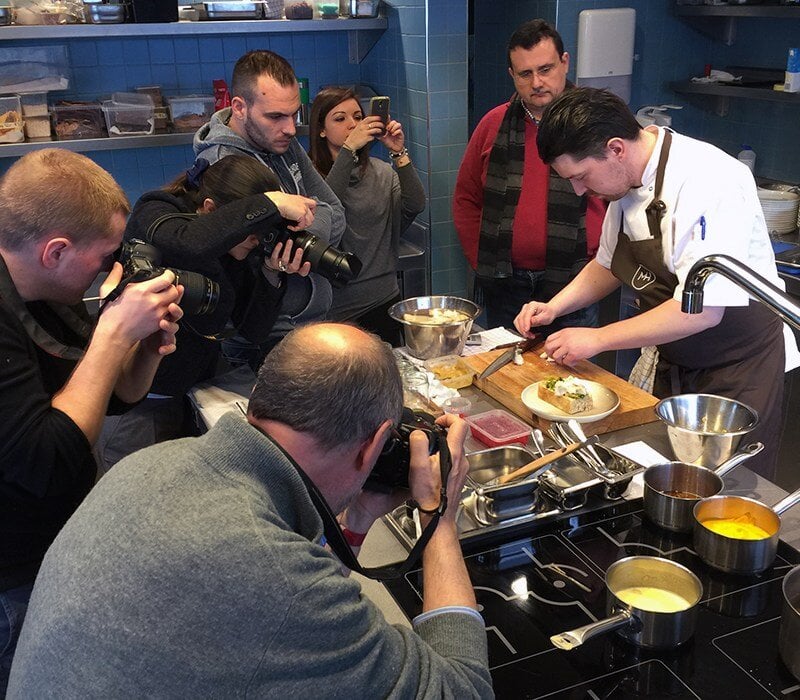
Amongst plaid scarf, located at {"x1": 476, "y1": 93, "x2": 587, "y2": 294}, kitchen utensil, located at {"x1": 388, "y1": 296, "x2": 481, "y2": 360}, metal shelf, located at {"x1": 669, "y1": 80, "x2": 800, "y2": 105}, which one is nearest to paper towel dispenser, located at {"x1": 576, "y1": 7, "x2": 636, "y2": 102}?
metal shelf, located at {"x1": 669, "y1": 80, "x2": 800, "y2": 105}

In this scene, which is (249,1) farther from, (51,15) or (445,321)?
(445,321)

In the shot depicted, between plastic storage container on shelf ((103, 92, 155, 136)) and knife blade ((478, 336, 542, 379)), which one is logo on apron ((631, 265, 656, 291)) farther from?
plastic storage container on shelf ((103, 92, 155, 136))

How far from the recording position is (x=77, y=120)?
12.0 feet

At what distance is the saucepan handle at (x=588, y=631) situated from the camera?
1290 millimetres

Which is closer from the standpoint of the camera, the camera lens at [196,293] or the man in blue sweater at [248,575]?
Result: the man in blue sweater at [248,575]

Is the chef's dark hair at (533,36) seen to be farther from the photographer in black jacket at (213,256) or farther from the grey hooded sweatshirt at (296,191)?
the photographer in black jacket at (213,256)

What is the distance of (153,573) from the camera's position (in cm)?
98

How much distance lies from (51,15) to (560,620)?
321 centimetres

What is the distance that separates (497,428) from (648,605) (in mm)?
689

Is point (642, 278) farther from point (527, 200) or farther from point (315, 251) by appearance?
point (527, 200)

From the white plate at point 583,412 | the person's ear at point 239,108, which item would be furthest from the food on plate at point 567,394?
the person's ear at point 239,108

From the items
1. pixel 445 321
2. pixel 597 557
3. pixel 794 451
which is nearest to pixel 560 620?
pixel 597 557

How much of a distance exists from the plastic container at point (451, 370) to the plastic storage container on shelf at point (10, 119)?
232cm

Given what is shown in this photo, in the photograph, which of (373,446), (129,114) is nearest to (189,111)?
(129,114)
